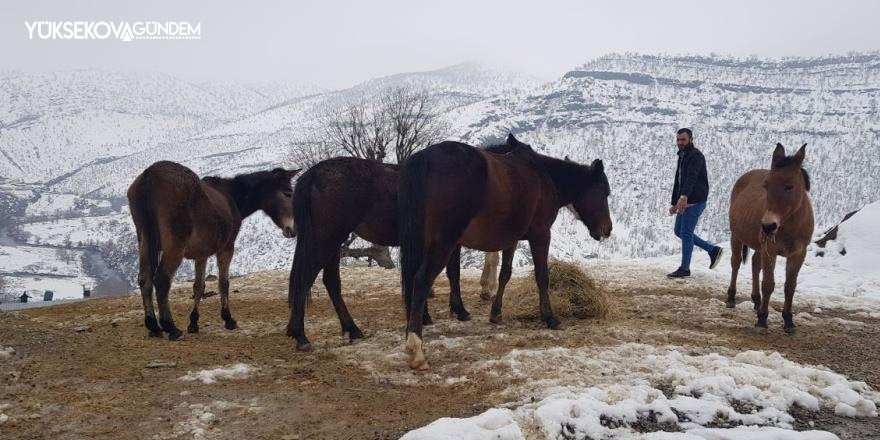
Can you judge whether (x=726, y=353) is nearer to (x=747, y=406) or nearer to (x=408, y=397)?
(x=747, y=406)

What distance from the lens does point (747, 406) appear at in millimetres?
3590

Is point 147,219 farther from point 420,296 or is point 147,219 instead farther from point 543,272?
point 543,272

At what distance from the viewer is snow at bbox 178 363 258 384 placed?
416 centimetres

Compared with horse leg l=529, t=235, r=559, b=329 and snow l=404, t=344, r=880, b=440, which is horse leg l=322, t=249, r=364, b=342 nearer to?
snow l=404, t=344, r=880, b=440

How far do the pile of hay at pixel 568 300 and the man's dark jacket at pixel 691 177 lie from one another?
3578mm

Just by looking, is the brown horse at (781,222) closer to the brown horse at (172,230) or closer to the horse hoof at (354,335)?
the horse hoof at (354,335)

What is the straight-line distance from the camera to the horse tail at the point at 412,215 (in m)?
4.88

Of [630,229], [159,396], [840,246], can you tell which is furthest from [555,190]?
[630,229]

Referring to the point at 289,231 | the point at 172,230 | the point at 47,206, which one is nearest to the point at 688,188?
the point at 289,231

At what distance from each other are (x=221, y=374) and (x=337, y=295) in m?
1.96

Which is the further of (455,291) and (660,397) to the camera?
(455,291)

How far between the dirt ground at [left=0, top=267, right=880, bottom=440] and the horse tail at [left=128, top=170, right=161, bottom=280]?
39.9 inches

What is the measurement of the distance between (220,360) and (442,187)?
2.78 meters

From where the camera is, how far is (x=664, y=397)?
3586mm
